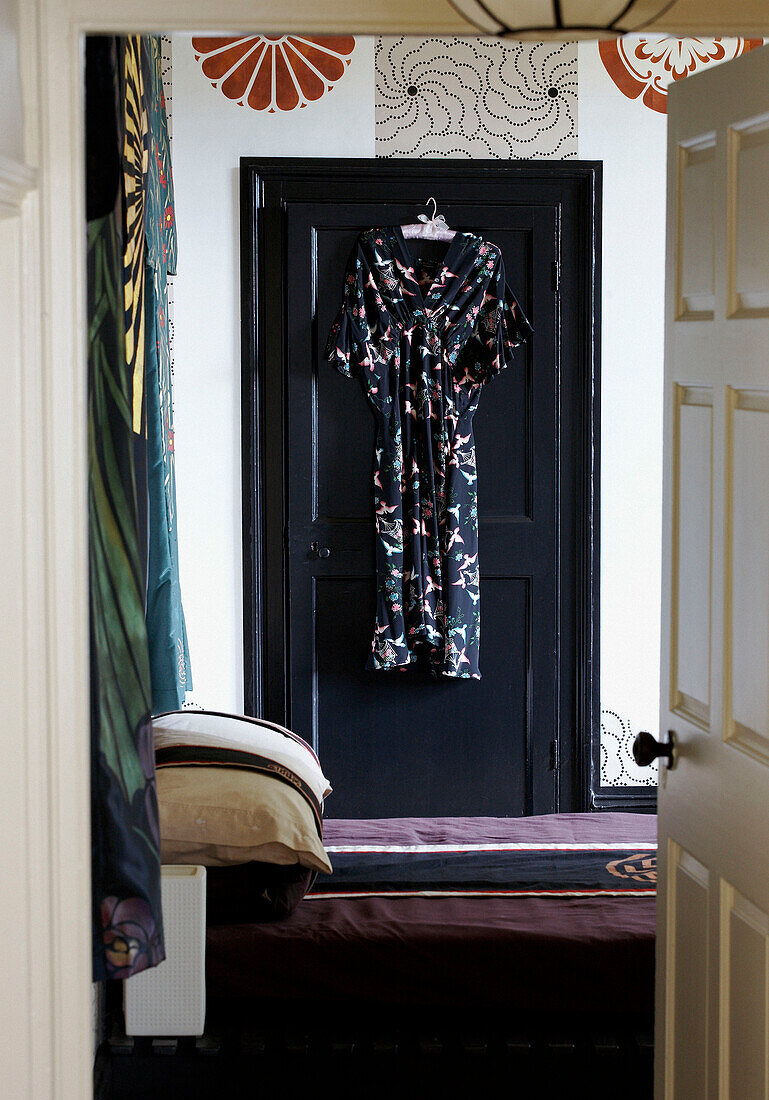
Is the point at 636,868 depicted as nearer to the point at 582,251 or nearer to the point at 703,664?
the point at 703,664

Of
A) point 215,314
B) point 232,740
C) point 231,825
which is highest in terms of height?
point 215,314

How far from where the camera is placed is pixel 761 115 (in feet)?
5.24

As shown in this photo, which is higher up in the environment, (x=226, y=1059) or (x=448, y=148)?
(x=448, y=148)

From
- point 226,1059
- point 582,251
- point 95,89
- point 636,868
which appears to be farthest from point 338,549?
point 95,89

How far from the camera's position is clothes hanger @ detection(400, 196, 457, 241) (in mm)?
3863

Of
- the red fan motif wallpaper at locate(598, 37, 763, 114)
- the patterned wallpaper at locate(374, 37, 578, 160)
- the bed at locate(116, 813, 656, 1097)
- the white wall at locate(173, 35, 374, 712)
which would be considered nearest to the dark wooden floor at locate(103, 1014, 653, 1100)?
the bed at locate(116, 813, 656, 1097)

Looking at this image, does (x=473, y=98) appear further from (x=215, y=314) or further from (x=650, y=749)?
(x=650, y=749)

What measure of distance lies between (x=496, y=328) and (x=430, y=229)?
0.40m

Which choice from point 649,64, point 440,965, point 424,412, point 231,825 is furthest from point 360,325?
point 440,965

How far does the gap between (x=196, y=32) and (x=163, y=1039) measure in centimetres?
164

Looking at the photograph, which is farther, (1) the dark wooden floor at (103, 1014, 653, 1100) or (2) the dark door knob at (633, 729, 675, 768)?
(1) the dark wooden floor at (103, 1014, 653, 1100)

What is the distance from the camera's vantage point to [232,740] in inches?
89.7

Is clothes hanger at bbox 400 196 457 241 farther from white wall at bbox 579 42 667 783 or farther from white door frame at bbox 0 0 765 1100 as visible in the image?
white door frame at bbox 0 0 765 1100

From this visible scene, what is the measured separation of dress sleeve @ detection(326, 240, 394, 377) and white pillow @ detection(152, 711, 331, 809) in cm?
171
